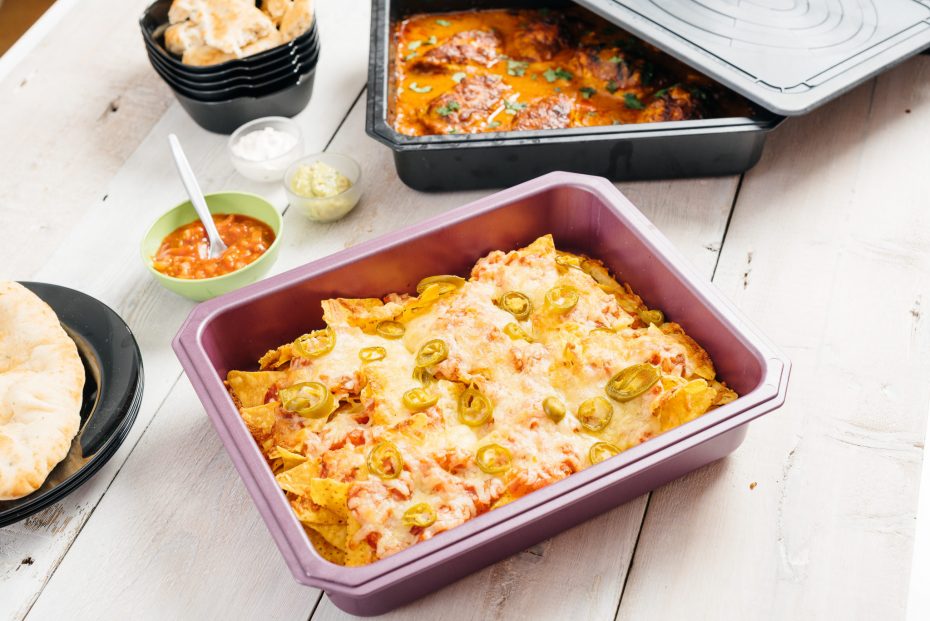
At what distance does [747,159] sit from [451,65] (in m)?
1.14

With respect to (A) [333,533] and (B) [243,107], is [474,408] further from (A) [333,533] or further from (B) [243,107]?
(B) [243,107]

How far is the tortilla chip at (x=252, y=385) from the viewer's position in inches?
87.4

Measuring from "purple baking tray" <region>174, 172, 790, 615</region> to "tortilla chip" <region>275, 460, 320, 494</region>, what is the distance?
0.08 meters

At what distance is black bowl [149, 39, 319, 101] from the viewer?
10.1 ft

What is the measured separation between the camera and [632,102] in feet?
10.3

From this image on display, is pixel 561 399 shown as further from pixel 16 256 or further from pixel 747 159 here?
pixel 16 256

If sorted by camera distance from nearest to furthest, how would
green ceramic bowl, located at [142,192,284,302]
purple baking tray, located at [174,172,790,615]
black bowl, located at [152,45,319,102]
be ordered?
1. purple baking tray, located at [174,172,790,615]
2. green ceramic bowl, located at [142,192,284,302]
3. black bowl, located at [152,45,319,102]

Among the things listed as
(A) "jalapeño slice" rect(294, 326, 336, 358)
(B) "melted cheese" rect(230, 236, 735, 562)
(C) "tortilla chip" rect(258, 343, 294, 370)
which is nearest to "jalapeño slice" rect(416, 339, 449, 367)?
(B) "melted cheese" rect(230, 236, 735, 562)

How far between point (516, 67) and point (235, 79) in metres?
1.03

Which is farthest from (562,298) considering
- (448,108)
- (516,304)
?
(448,108)

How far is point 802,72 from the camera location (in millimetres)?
2777

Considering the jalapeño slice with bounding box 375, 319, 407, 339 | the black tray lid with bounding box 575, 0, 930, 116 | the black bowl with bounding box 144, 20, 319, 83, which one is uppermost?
the black tray lid with bounding box 575, 0, 930, 116

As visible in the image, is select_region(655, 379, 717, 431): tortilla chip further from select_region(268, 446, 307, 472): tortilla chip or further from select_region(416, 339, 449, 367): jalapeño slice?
select_region(268, 446, 307, 472): tortilla chip

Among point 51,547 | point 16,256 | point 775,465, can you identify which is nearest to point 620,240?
point 775,465
